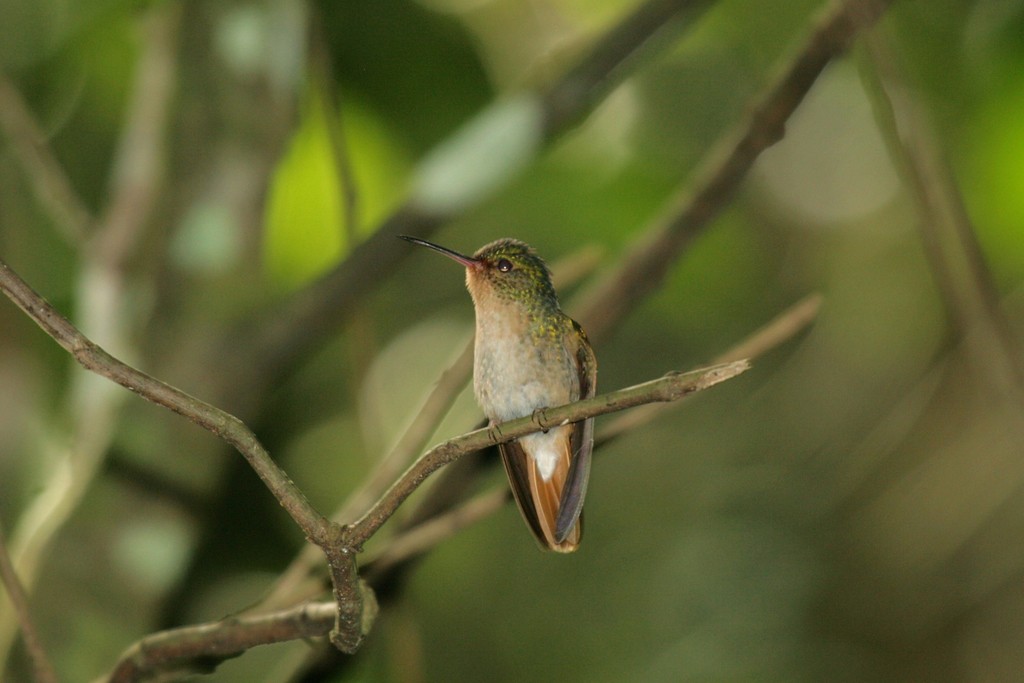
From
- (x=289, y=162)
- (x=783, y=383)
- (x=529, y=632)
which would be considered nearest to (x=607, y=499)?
(x=529, y=632)

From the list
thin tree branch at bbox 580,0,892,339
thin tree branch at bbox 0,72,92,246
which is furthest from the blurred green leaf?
thin tree branch at bbox 580,0,892,339

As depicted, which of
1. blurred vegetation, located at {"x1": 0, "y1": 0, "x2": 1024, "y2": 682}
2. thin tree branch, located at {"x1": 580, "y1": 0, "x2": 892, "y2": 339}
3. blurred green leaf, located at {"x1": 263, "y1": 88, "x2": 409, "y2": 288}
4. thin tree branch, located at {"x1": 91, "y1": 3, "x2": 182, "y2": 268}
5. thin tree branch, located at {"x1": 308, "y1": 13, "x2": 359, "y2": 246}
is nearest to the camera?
thin tree branch, located at {"x1": 308, "y1": 13, "x2": 359, "y2": 246}

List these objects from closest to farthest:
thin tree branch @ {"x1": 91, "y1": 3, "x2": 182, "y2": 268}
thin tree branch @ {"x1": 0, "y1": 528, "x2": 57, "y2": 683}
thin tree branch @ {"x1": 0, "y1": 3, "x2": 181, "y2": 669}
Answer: thin tree branch @ {"x1": 0, "y1": 528, "x2": 57, "y2": 683} < thin tree branch @ {"x1": 0, "y1": 3, "x2": 181, "y2": 669} < thin tree branch @ {"x1": 91, "y1": 3, "x2": 182, "y2": 268}

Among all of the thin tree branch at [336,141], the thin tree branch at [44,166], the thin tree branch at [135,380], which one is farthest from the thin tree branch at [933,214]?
the thin tree branch at [44,166]

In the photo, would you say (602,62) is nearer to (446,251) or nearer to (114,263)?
(446,251)

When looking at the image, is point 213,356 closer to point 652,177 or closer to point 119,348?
point 119,348

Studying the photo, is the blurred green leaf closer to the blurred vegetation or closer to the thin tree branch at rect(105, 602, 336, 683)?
the blurred vegetation
